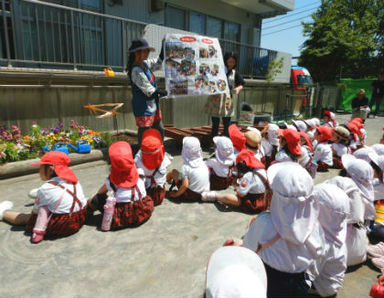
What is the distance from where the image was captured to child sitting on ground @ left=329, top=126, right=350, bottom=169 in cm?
552

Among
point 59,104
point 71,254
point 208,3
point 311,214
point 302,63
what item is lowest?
point 71,254

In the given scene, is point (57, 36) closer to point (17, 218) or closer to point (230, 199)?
point (17, 218)

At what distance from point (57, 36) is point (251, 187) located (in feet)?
20.2

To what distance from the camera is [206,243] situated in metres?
2.80

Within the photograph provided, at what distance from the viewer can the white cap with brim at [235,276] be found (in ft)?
3.75

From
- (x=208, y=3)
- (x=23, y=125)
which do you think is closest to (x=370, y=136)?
(x=208, y=3)

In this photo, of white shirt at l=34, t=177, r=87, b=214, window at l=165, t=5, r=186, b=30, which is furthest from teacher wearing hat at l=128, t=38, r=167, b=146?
window at l=165, t=5, r=186, b=30

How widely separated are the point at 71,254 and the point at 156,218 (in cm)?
105

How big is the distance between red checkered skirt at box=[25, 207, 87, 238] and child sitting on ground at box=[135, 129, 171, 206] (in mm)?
926

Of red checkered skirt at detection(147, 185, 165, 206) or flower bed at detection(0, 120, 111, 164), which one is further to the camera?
flower bed at detection(0, 120, 111, 164)

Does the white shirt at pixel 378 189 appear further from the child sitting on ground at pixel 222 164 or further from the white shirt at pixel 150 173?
the white shirt at pixel 150 173

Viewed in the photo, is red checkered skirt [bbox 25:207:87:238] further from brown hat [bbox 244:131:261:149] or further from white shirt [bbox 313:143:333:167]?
white shirt [bbox 313:143:333:167]

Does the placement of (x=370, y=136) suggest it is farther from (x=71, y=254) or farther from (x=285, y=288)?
(x=71, y=254)

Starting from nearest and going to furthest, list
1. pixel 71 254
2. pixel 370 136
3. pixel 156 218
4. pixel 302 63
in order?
pixel 71 254, pixel 156 218, pixel 370 136, pixel 302 63
